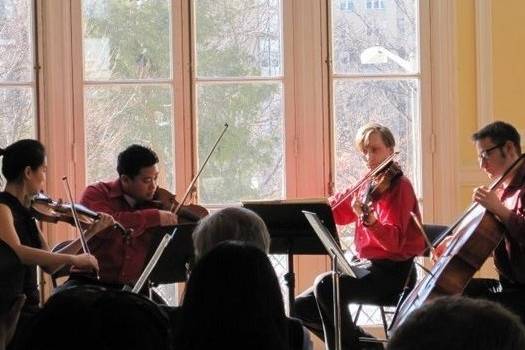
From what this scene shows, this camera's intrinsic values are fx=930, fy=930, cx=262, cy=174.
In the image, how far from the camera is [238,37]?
15.4ft

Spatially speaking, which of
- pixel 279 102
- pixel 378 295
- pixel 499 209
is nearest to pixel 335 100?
pixel 279 102

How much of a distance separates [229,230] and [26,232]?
1.35 meters

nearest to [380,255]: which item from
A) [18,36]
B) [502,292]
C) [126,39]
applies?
[502,292]

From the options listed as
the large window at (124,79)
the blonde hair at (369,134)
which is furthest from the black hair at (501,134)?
the large window at (124,79)

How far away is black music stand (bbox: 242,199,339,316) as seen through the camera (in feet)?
11.8

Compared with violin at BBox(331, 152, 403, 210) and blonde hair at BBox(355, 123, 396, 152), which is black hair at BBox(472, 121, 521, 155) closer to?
violin at BBox(331, 152, 403, 210)

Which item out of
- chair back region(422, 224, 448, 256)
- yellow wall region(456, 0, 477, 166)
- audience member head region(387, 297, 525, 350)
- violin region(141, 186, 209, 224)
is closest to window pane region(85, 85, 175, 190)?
violin region(141, 186, 209, 224)

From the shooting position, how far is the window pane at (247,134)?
4.70 meters

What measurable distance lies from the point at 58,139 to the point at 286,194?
1163 millimetres

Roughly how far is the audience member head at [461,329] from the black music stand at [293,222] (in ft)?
8.20

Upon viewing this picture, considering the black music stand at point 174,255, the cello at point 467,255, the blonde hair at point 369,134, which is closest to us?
the cello at point 467,255

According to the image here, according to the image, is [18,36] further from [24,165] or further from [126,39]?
[24,165]

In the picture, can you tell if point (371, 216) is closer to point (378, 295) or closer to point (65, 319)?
point (378, 295)

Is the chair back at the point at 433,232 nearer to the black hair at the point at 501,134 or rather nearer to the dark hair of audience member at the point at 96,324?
the black hair at the point at 501,134
